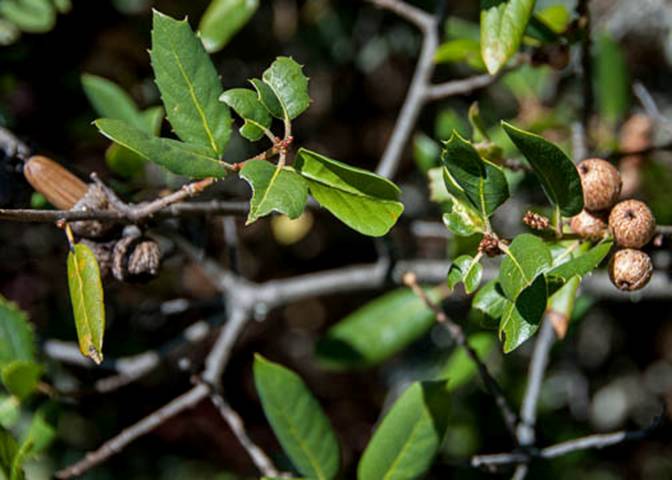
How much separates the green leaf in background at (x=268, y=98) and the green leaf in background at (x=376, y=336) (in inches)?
35.7

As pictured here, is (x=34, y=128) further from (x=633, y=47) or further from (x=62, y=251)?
(x=633, y=47)

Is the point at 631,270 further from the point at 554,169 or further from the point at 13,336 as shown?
the point at 13,336

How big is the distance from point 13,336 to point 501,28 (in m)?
1.02

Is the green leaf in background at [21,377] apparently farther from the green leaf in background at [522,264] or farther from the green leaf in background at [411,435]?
the green leaf in background at [522,264]

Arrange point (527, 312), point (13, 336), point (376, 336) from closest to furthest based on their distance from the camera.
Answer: point (527, 312)
point (13, 336)
point (376, 336)

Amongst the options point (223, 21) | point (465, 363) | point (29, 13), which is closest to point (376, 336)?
point (465, 363)

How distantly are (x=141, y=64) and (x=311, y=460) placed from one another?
1242mm

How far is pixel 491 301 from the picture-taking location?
1.17 meters

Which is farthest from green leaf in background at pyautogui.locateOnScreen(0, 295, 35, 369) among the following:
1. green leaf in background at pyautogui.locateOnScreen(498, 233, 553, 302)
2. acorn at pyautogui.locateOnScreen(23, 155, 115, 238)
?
green leaf in background at pyautogui.locateOnScreen(498, 233, 553, 302)

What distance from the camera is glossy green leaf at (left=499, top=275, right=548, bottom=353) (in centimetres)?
103

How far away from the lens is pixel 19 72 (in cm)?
195

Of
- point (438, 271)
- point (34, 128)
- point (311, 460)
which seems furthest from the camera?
point (34, 128)

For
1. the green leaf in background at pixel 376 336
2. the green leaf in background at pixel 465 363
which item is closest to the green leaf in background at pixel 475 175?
the green leaf in background at pixel 465 363

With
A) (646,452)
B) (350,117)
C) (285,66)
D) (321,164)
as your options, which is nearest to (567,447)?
(321,164)
